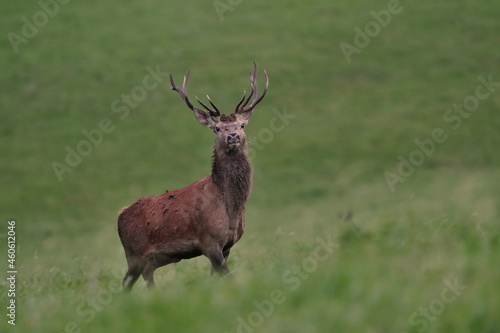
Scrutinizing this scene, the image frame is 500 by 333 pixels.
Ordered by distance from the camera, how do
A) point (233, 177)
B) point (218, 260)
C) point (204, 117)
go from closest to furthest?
1. point (218, 260)
2. point (233, 177)
3. point (204, 117)

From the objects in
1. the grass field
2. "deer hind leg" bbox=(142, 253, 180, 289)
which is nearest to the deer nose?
"deer hind leg" bbox=(142, 253, 180, 289)

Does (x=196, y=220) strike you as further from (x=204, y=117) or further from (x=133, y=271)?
(x=204, y=117)

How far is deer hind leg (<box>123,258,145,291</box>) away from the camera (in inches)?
428

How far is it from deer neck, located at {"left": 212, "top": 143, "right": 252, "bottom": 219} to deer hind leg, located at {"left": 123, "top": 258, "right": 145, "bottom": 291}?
1152 millimetres

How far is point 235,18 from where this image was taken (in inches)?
1575

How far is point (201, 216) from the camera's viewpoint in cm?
1050

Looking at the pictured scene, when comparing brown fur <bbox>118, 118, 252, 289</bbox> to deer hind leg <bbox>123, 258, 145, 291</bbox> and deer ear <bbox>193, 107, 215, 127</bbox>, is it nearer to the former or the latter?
deer hind leg <bbox>123, 258, 145, 291</bbox>

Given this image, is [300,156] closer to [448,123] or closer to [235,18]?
[448,123]

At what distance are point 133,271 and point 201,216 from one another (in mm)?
1059

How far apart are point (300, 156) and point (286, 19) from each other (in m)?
9.63

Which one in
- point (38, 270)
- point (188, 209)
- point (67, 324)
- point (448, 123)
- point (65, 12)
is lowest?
point (65, 12)

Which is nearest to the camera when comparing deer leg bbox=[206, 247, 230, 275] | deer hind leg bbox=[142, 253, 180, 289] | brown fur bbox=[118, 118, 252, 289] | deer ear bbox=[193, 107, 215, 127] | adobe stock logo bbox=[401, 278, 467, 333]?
adobe stock logo bbox=[401, 278, 467, 333]

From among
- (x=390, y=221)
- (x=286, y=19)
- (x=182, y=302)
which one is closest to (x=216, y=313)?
(x=182, y=302)

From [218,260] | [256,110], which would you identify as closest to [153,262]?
[218,260]
